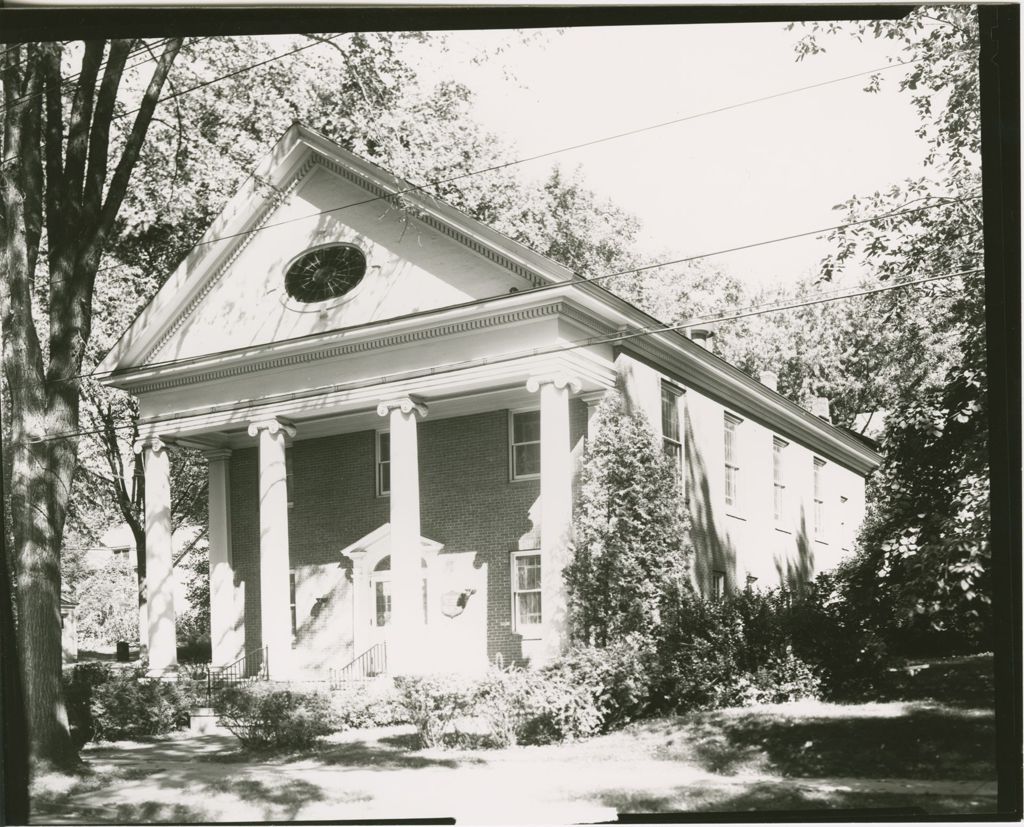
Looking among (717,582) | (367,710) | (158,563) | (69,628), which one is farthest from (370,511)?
(717,582)

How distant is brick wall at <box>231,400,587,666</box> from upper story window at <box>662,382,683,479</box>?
138 cm

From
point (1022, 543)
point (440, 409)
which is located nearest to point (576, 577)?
point (440, 409)

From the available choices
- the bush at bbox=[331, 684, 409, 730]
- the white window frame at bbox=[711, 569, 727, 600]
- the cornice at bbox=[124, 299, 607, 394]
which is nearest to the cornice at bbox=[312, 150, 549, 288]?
the cornice at bbox=[124, 299, 607, 394]

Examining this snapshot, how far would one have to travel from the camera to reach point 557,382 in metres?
14.7

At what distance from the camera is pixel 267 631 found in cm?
1641

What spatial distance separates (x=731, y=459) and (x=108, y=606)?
10.2m

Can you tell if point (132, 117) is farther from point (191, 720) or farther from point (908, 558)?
point (908, 558)

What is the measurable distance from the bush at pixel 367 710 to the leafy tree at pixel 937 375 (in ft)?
19.2

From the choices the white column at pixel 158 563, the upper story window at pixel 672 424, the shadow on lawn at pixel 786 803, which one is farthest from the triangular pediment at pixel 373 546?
the shadow on lawn at pixel 786 803

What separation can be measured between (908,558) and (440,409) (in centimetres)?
762

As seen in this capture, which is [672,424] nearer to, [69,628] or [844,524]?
[844,524]

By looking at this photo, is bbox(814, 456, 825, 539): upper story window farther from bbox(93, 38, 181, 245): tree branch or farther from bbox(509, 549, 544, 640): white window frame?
bbox(93, 38, 181, 245): tree branch

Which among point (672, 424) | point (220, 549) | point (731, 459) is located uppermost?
point (672, 424)

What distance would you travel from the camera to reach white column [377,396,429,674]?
1505 centimetres
